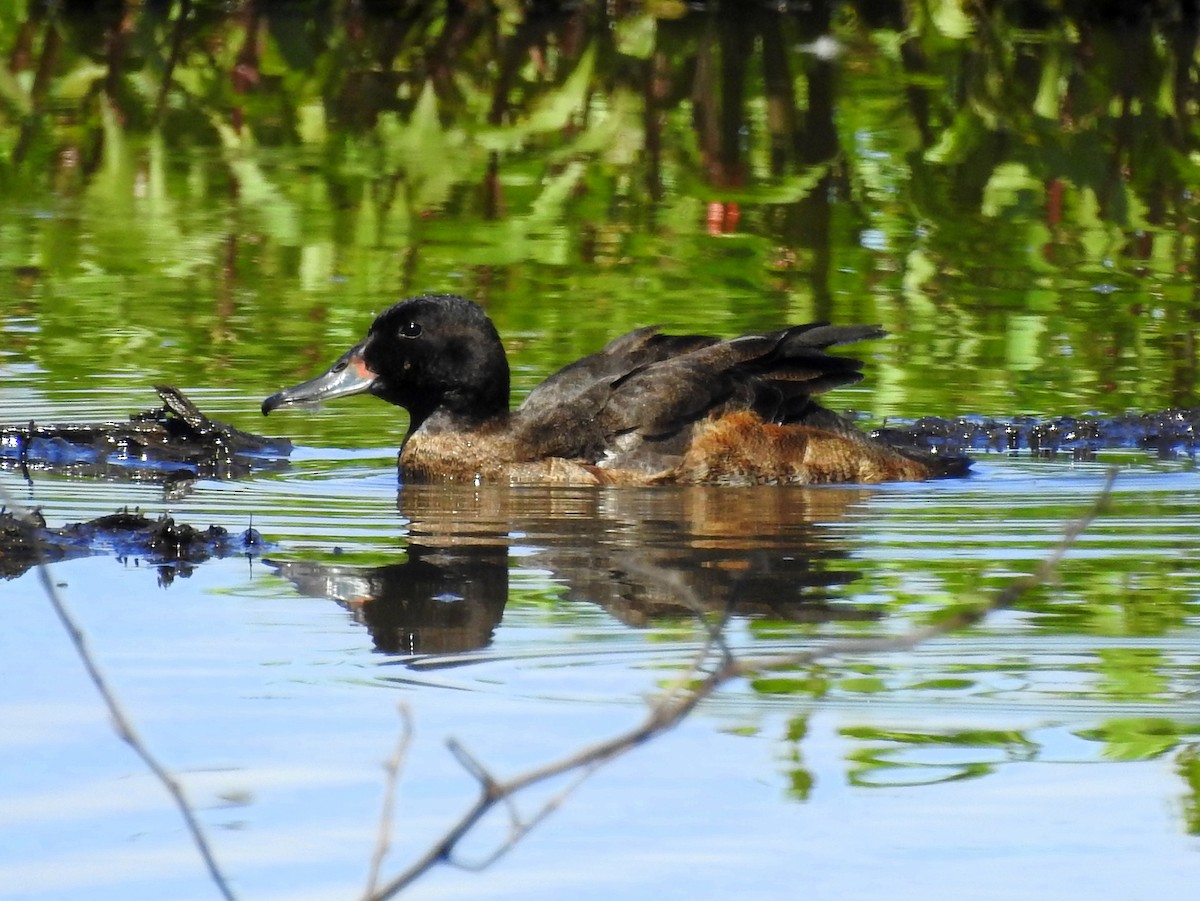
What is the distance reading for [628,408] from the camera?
905 cm

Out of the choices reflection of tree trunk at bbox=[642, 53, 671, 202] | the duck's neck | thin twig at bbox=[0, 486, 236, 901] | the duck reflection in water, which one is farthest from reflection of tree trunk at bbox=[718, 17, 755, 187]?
thin twig at bbox=[0, 486, 236, 901]

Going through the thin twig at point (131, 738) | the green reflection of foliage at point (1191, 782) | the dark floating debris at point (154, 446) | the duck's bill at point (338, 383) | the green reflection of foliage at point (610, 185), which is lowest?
the green reflection of foliage at point (1191, 782)

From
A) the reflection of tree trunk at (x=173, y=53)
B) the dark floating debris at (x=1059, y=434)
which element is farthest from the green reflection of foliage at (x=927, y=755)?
the reflection of tree trunk at (x=173, y=53)

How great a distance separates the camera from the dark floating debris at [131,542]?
6.77 m

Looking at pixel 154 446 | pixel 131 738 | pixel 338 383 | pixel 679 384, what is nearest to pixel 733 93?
pixel 338 383

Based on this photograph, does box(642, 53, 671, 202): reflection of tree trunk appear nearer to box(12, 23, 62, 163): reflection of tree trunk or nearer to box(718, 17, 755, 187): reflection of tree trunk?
box(718, 17, 755, 187): reflection of tree trunk

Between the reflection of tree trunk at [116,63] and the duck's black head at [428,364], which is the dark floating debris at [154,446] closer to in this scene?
the duck's black head at [428,364]

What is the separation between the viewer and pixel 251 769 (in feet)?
15.3

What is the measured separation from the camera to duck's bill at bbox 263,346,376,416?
9.37 metres

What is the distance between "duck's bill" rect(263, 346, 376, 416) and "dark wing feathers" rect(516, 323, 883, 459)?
69 cm

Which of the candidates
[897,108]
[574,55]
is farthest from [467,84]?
[897,108]

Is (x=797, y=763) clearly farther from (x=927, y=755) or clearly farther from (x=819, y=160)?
(x=819, y=160)

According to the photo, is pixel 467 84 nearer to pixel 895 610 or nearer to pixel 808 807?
pixel 895 610

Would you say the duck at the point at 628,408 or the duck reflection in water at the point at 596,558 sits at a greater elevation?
the duck at the point at 628,408
